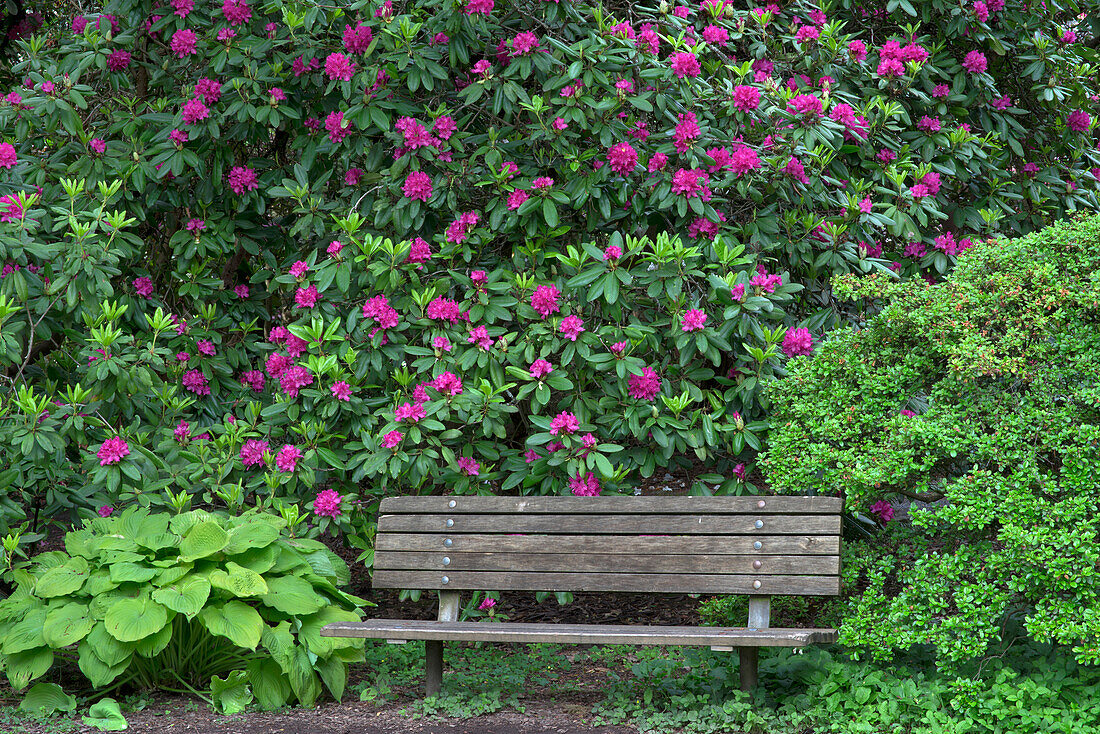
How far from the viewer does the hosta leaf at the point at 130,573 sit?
3494mm

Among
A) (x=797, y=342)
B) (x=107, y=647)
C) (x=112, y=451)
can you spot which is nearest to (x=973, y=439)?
(x=797, y=342)

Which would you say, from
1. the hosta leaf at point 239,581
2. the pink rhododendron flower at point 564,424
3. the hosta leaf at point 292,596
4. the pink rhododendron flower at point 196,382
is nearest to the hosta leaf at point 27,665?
the hosta leaf at point 239,581

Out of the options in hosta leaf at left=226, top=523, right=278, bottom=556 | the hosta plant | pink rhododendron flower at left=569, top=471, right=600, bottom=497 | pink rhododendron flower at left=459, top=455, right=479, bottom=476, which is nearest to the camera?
the hosta plant

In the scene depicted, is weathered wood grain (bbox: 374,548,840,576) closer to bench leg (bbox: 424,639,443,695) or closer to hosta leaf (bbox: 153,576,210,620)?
bench leg (bbox: 424,639,443,695)

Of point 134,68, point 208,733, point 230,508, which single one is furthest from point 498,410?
point 134,68

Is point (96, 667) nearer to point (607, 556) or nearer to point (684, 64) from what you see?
point (607, 556)

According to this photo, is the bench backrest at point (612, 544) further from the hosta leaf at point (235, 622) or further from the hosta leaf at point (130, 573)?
the hosta leaf at point (130, 573)

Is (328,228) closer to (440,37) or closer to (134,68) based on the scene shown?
(440,37)

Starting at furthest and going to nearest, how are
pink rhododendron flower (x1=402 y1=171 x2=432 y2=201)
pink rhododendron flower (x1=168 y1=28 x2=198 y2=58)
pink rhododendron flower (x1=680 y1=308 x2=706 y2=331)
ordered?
pink rhododendron flower (x1=168 y1=28 x2=198 y2=58), pink rhododendron flower (x1=402 y1=171 x2=432 y2=201), pink rhododendron flower (x1=680 y1=308 x2=706 y2=331)

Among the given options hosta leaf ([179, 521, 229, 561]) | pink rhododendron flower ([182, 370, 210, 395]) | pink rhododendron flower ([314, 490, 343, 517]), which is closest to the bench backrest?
pink rhododendron flower ([314, 490, 343, 517])

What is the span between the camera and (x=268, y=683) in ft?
11.8

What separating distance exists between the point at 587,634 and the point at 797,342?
4.66 ft

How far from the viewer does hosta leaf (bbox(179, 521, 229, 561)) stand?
11.8 ft

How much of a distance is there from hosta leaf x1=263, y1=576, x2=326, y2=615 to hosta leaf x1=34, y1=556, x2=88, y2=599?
24.4 inches
